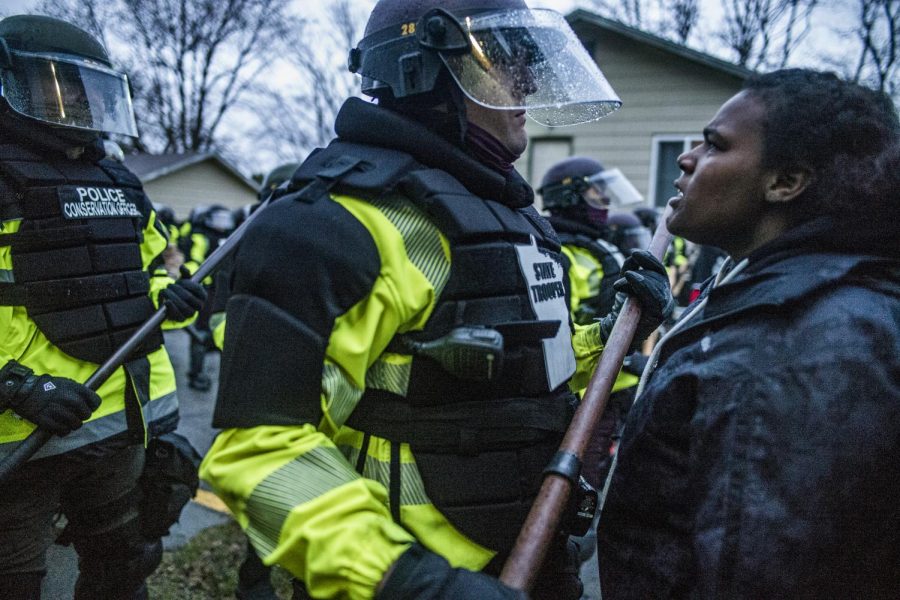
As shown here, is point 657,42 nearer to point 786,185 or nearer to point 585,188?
point 585,188

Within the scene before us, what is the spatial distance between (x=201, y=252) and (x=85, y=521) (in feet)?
16.6

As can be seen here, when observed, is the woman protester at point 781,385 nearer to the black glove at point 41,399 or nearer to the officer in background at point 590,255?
the black glove at point 41,399

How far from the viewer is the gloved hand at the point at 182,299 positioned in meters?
Answer: 2.74

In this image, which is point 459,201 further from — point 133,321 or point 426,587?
point 133,321

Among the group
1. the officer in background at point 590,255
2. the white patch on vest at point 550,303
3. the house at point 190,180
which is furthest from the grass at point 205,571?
the house at point 190,180

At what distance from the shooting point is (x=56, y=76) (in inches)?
96.6

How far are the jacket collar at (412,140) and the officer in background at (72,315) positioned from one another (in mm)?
1550

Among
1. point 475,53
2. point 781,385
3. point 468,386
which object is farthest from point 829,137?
point 468,386

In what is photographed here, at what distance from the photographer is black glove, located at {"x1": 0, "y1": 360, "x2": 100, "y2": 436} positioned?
211 cm

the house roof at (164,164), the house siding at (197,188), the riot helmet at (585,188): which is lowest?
the house siding at (197,188)

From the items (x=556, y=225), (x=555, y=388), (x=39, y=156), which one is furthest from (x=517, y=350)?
(x=556, y=225)

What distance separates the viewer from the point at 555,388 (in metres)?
1.48

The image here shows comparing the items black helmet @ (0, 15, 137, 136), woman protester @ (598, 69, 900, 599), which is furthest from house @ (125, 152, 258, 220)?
woman protester @ (598, 69, 900, 599)

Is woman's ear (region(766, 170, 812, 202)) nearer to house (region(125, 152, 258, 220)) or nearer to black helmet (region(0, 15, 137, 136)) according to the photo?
black helmet (region(0, 15, 137, 136))
